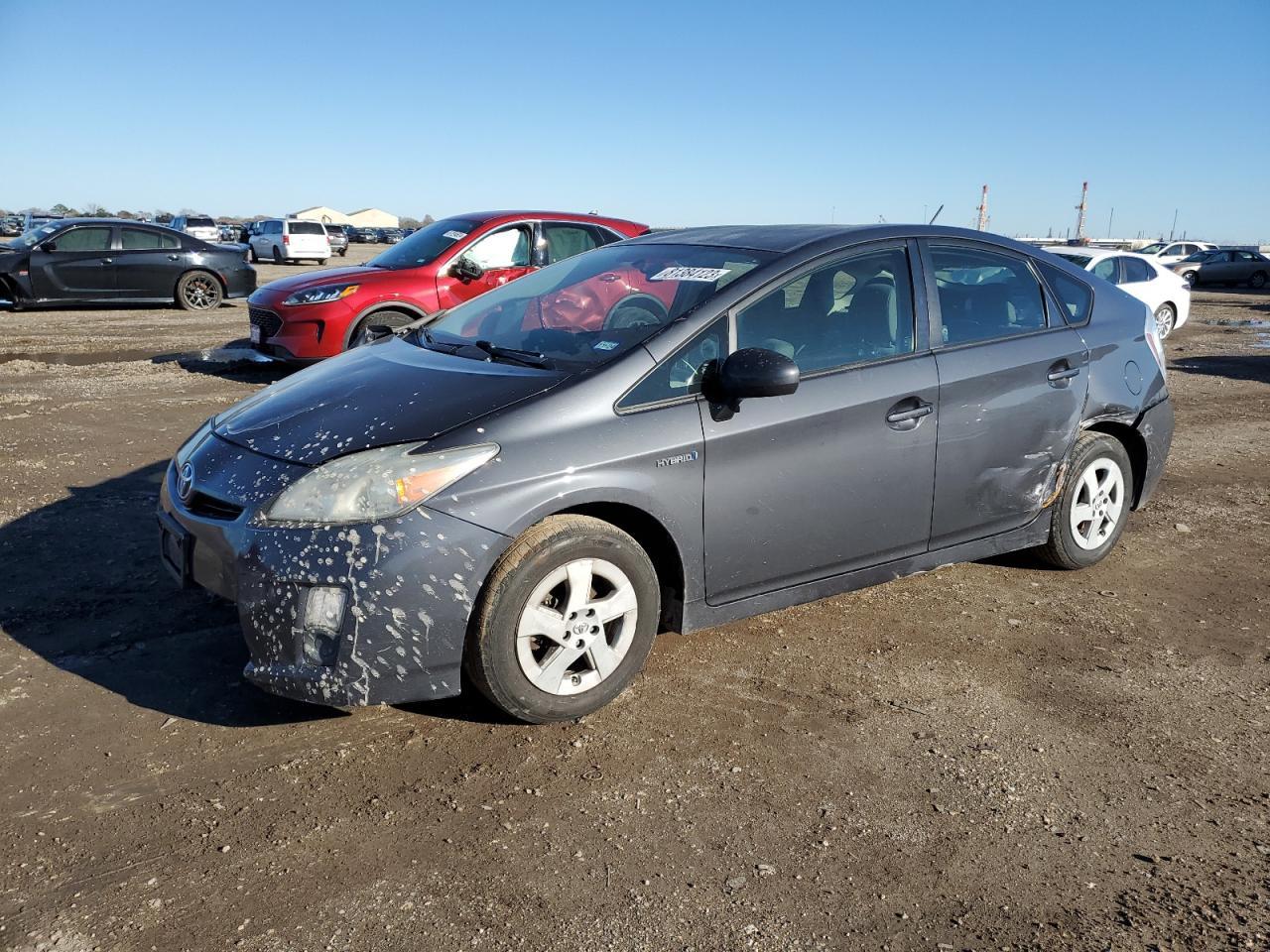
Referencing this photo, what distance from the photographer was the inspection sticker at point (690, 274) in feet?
13.3

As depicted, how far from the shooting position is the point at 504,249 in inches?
401

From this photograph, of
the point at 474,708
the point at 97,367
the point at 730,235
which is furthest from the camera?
the point at 97,367

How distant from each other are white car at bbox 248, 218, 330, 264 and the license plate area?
119 feet

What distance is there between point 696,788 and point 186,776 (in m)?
1.54

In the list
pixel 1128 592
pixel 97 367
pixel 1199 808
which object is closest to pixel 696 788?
pixel 1199 808

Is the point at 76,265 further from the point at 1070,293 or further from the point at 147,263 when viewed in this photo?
the point at 1070,293

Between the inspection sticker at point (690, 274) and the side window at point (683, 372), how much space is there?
327 mm

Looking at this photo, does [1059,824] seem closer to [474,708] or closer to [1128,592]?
[474,708]

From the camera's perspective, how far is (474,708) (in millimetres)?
3666

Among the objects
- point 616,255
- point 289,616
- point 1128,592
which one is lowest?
point 1128,592

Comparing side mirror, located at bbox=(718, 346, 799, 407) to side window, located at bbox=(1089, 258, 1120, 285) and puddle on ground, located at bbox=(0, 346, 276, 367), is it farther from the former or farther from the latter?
side window, located at bbox=(1089, 258, 1120, 285)

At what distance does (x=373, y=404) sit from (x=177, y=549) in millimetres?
838

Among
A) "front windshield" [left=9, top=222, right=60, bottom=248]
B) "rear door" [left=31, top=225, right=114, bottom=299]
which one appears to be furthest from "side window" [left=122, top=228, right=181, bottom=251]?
"front windshield" [left=9, top=222, right=60, bottom=248]

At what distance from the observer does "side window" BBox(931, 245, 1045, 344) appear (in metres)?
4.41
